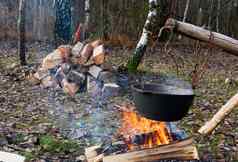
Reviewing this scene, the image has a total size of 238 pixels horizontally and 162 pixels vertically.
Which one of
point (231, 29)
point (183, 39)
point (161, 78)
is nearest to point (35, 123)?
point (161, 78)

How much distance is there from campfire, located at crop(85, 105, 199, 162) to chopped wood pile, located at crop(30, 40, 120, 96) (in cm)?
279

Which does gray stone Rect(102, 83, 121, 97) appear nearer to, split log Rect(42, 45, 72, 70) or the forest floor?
the forest floor

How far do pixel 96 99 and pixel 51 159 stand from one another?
292 centimetres

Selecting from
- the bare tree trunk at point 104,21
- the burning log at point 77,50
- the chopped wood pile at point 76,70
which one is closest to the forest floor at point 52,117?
the chopped wood pile at point 76,70

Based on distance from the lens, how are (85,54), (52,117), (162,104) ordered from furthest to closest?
(85,54)
(52,117)
(162,104)

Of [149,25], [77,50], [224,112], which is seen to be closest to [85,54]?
[77,50]

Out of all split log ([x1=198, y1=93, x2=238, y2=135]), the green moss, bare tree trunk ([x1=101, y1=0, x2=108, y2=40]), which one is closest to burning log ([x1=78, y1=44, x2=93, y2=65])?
the green moss

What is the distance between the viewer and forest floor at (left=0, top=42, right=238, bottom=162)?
546 centimetres

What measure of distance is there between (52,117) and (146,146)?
7.74ft

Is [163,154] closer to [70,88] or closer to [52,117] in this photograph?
[52,117]

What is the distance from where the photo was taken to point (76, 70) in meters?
8.76

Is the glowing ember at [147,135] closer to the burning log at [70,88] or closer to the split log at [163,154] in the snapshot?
the split log at [163,154]

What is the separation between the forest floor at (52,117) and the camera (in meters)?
5.46

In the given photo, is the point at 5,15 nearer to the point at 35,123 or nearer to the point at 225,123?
the point at 35,123
